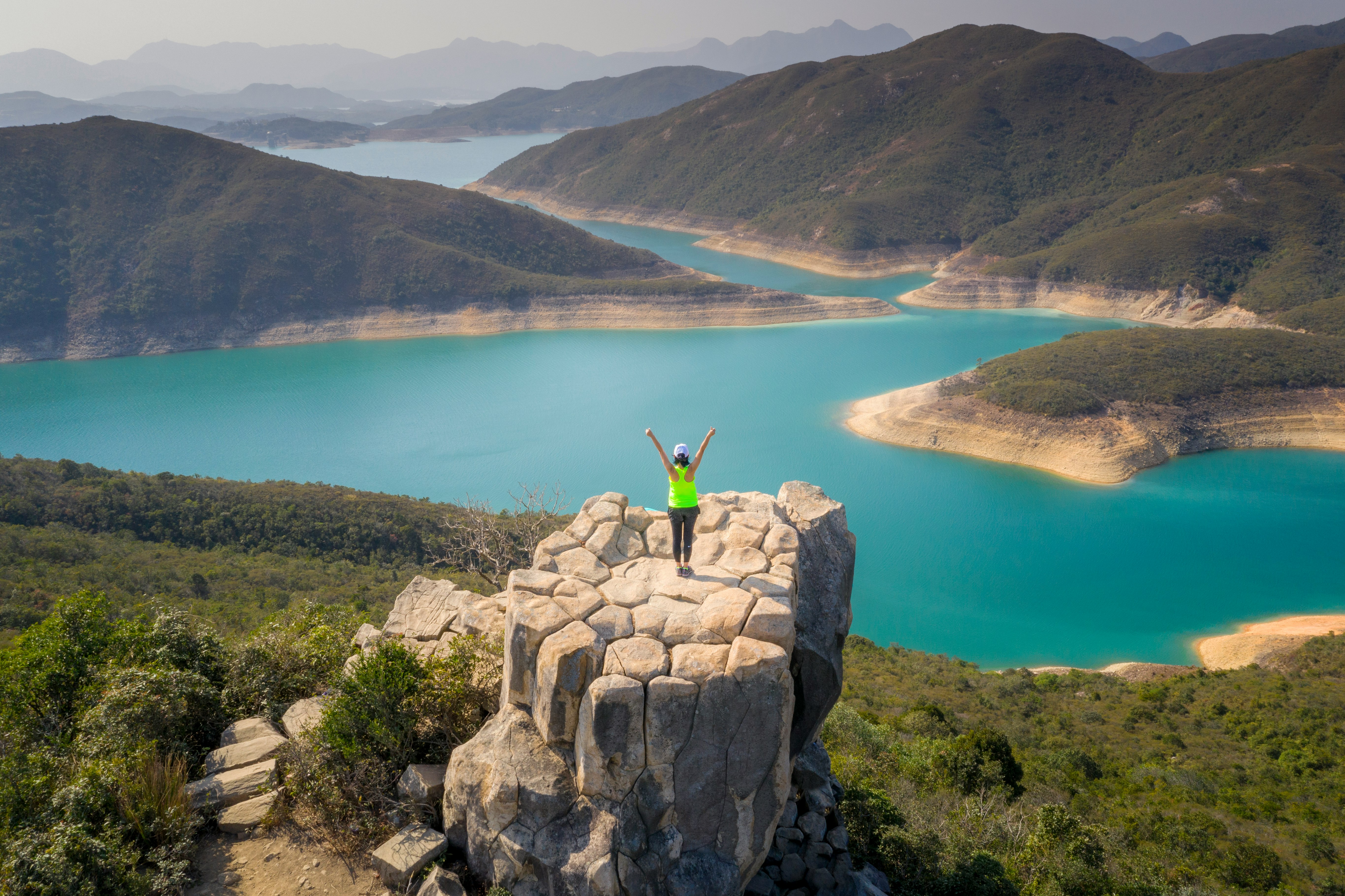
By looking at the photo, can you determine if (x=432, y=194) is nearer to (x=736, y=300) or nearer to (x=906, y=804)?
(x=736, y=300)

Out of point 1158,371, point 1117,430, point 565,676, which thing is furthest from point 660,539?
point 1158,371

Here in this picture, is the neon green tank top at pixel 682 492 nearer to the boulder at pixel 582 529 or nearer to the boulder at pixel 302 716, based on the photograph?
the boulder at pixel 582 529

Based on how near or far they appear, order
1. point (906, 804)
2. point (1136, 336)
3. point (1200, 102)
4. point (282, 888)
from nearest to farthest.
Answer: point (282, 888) → point (906, 804) → point (1136, 336) → point (1200, 102)

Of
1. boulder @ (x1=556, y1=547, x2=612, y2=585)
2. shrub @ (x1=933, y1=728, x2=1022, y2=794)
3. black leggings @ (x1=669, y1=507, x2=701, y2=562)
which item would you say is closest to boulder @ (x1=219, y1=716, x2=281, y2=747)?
boulder @ (x1=556, y1=547, x2=612, y2=585)

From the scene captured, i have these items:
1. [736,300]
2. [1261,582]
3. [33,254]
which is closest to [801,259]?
[736,300]

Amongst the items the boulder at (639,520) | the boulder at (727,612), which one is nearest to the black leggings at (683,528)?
the boulder at (639,520)

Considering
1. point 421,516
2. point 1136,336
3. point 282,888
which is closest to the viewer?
point 282,888

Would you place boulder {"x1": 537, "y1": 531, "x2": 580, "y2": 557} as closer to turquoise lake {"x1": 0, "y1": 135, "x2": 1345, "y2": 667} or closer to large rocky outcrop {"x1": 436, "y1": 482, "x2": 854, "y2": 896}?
large rocky outcrop {"x1": 436, "y1": 482, "x2": 854, "y2": 896}
